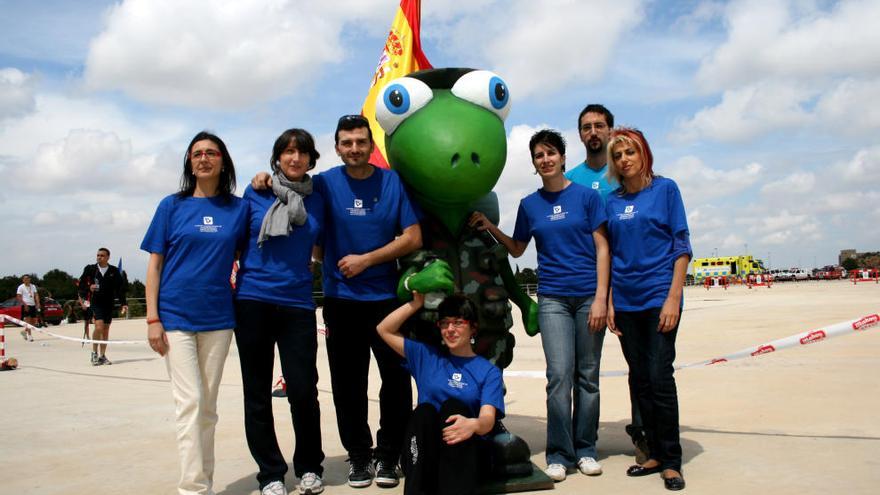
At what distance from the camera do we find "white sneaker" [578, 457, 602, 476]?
12.8 feet

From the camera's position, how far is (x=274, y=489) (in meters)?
3.59

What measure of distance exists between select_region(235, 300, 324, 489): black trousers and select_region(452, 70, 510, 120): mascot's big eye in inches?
63.4

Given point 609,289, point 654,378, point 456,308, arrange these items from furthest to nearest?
1. point 609,289
2. point 654,378
3. point 456,308

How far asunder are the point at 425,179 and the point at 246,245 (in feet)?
3.50

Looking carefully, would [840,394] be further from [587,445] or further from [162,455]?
[162,455]

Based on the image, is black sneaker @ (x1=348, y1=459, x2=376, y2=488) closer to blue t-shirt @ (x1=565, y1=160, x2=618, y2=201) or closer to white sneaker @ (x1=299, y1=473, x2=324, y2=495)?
white sneaker @ (x1=299, y1=473, x2=324, y2=495)

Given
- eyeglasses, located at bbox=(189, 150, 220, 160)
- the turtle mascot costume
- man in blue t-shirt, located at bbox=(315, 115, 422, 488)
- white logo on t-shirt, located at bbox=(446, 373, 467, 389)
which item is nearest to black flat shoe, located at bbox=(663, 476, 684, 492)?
the turtle mascot costume

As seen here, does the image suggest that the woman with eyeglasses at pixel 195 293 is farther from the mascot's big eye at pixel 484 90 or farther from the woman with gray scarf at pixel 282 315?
the mascot's big eye at pixel 484 90

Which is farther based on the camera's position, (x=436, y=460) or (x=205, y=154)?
(x=205, y=154)

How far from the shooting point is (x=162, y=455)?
15.1ft

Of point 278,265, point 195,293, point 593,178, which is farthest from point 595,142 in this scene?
point 195,293

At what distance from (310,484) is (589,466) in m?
1.56

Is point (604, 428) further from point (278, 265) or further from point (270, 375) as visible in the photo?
point (278, 265)

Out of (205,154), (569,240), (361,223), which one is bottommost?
(569,240)
